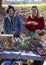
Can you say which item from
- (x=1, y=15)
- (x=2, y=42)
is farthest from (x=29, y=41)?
(x=1, y=15)

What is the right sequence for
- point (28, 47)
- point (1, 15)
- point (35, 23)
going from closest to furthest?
point (28, 47) < point (35, 23) < point (1, 15)

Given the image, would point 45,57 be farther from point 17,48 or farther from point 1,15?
point 1,15

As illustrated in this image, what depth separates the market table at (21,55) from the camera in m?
3.55

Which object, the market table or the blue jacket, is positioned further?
the blue jacket

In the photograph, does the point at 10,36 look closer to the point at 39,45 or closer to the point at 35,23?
the point at 39,45

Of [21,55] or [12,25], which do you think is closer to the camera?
[21,55]

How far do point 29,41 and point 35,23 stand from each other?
56.0 inches

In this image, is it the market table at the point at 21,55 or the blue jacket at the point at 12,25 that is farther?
the blue jacket at the point at 12,25

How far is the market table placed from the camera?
140 inches

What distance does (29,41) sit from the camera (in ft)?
12.7

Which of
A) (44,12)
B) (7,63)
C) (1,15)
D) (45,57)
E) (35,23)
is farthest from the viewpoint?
(44,12)

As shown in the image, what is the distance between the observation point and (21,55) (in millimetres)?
3578

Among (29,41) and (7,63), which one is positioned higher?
(29,41)

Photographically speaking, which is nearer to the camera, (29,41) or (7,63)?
(29,41)
